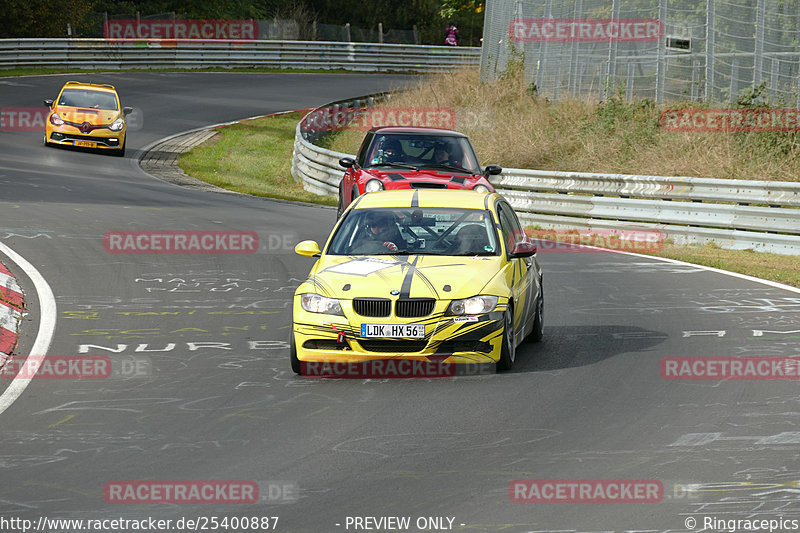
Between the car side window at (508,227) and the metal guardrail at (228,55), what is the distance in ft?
120

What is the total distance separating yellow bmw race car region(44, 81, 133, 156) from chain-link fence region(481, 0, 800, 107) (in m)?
11.6

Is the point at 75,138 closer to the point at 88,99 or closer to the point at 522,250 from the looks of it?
the point at 88,99

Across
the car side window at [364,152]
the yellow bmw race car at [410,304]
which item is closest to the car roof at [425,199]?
the yellow bmw race car at [410,304]

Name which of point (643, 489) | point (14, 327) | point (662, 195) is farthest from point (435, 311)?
point (662, 195)

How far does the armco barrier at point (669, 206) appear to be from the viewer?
1894cm

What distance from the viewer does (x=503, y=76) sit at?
35781 millimetres

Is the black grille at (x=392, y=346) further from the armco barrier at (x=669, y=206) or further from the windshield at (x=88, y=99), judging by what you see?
the windshield at (x=88, y=99)

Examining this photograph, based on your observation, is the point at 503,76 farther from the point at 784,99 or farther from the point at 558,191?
the point at 558,191

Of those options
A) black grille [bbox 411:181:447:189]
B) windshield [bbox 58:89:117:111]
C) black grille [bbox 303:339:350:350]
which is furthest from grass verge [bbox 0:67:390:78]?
black grille [bbox 303:339:350:350]

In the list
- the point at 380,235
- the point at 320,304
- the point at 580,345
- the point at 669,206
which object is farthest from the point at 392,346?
the point at 669,206

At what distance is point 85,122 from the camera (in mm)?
32844

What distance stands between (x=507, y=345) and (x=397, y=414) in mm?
1699

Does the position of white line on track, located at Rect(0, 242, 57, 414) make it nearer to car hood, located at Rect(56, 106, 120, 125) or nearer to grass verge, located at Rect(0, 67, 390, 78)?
car hood, located at Rect(56, 106, 120, 125)

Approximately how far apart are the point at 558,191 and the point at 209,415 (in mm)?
15217
